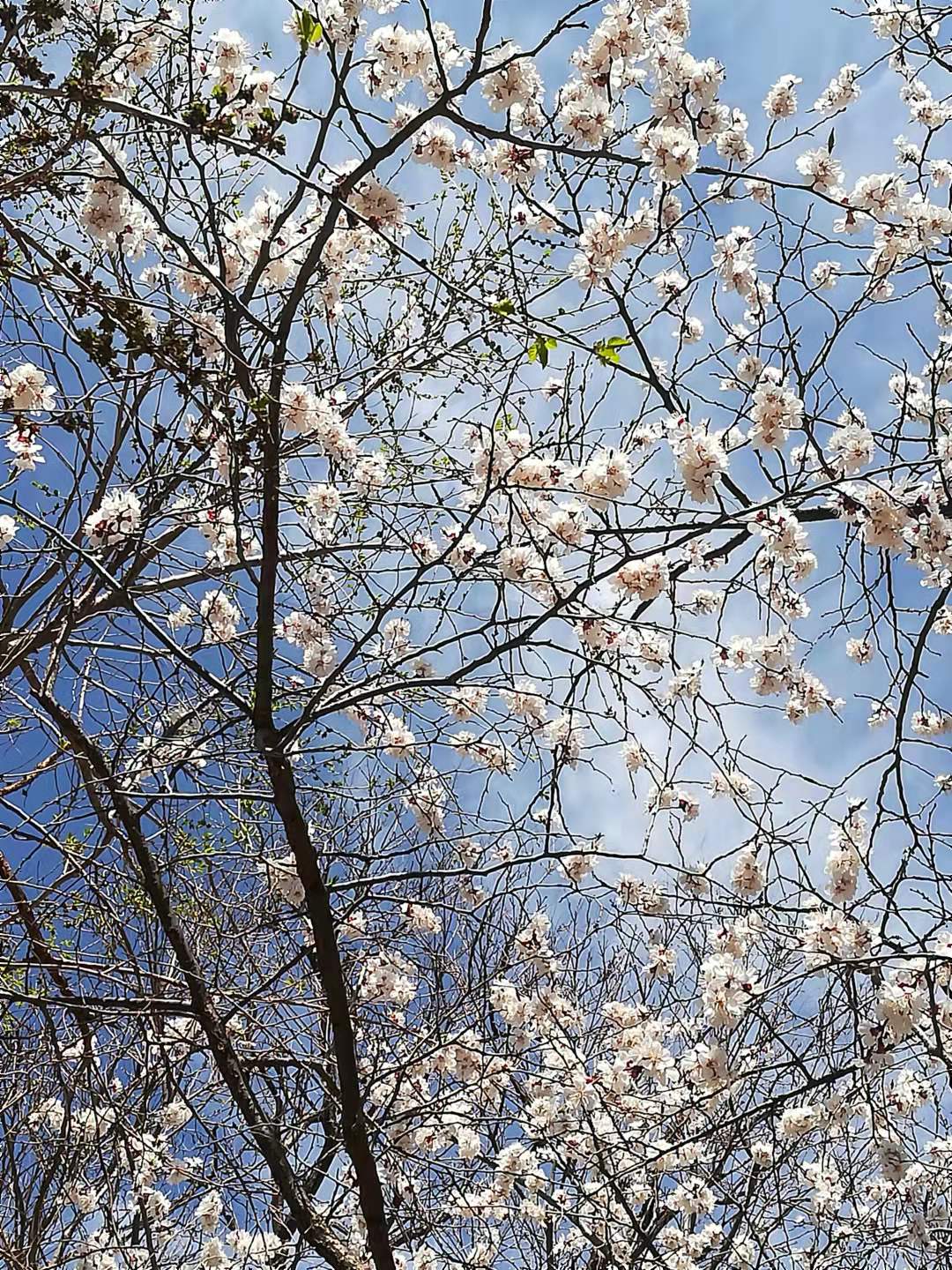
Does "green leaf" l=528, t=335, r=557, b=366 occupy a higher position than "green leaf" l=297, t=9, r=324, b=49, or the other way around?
"green leaf" l=297, t=9, r=324, b=49

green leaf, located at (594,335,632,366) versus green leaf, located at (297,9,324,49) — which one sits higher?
green leaf, located at (297,9,324,49)

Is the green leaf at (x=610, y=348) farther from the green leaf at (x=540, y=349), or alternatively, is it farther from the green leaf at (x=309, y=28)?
the green leaf at (x=309, y=28)

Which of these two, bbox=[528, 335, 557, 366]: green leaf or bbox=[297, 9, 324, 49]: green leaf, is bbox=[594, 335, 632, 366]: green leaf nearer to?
bbox=[528, 335, 557, 366]: green leaf

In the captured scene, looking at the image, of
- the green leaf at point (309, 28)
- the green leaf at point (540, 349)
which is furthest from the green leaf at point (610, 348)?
the green leaf at point (309, 28)

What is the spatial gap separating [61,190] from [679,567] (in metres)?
1.88

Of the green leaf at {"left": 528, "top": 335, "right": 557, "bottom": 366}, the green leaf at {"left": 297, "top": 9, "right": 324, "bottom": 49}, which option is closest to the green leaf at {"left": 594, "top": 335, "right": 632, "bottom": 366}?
the green leaf at {"left": 528, "top": 335, "right": 557, "bottom": 366}

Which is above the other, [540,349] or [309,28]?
[309,28]

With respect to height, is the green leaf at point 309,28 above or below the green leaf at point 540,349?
above

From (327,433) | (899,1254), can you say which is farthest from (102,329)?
(899,1254)

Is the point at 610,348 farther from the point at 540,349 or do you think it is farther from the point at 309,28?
the point at 309,28

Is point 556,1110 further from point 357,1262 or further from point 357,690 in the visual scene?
point 357,690

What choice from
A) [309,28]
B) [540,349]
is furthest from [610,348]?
[309,28]

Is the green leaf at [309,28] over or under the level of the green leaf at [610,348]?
over

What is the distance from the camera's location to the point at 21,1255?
394 centimetres
